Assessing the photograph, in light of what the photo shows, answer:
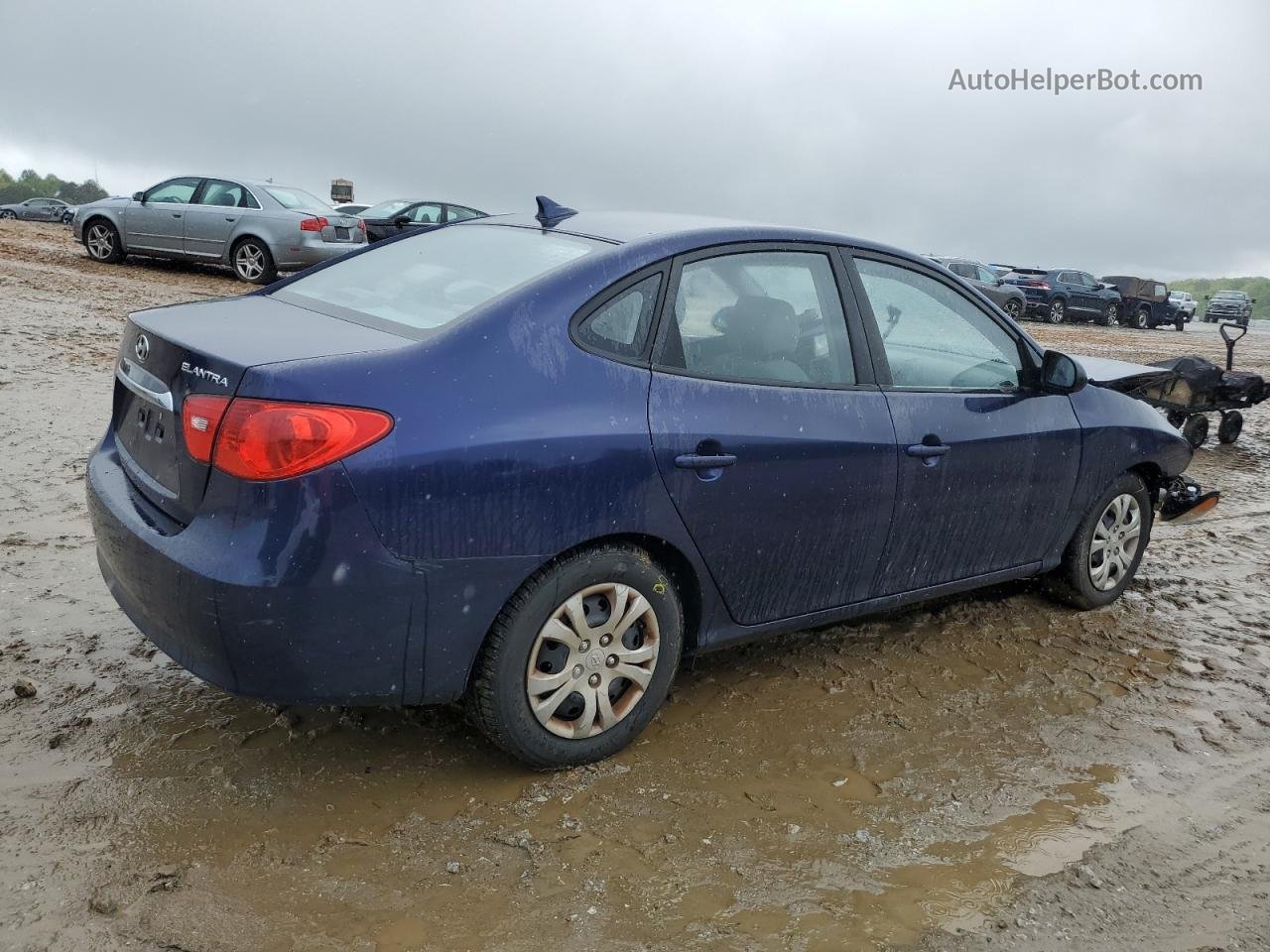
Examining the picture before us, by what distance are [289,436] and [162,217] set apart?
15.9 meters

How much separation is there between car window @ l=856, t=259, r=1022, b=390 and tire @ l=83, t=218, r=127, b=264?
53.1 feet

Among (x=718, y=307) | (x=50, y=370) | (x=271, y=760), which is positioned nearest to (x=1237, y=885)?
(x=718, y=307)

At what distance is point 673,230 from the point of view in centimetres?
354

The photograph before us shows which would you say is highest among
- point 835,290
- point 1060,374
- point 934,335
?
point 835,290

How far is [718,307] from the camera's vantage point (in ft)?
11.4

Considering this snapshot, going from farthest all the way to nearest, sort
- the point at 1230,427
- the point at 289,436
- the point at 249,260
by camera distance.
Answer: the point at 249,260
the point at 1230,427
the point at 289,436

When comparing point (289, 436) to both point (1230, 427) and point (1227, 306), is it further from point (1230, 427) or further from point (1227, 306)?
point (1227, 306)

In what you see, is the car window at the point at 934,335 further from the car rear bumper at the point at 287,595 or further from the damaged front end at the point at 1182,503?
the car rear bumper at the point at 287,595

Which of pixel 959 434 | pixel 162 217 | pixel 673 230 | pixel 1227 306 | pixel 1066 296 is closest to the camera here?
pixel 673 230

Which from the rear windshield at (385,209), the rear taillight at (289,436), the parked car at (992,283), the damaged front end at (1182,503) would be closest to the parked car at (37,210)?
the rear windshield at (385,209)

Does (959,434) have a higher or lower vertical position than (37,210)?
lower

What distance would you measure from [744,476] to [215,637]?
1539 millimetres

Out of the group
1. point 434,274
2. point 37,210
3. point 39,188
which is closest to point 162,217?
point 434,274

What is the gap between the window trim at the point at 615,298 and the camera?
3.14m
